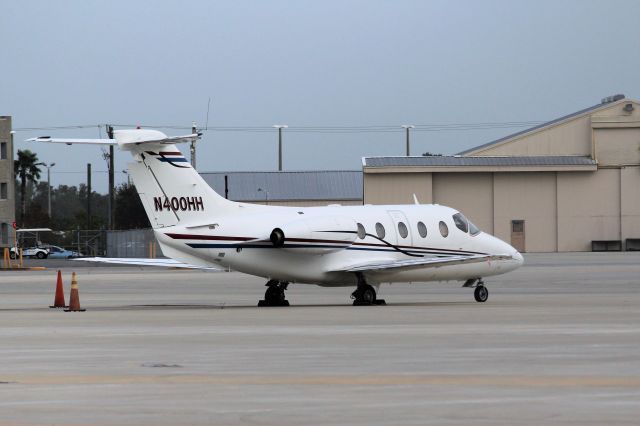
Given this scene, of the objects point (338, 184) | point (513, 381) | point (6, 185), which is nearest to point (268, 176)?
point (338, 184)

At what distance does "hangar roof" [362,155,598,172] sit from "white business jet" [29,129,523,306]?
57.2 meters

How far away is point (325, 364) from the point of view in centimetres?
1592

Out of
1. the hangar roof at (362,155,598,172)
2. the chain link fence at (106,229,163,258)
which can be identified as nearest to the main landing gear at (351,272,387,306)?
the chain link fence at (106,229,163,258)

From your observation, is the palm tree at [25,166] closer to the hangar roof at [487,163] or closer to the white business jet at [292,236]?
the hangar roof at [487,163]

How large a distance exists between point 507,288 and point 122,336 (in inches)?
879

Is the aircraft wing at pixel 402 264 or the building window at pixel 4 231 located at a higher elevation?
the building window at pixel 4 231

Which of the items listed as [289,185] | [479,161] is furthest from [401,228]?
[289,185]

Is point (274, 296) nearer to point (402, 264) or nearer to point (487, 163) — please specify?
point (402, 264)

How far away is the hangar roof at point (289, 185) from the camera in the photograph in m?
110

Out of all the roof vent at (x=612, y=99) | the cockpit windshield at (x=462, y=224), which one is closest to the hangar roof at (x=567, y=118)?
the roof vent at (x=612, y=99)

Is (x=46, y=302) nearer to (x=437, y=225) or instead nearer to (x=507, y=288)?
(x=437, y=225)

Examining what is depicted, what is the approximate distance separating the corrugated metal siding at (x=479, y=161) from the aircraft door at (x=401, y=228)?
191 ft

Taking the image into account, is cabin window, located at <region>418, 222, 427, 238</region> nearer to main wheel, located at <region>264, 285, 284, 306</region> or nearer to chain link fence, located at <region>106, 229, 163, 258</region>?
main wheel, located at <region>264, 285, 284, 306</region>

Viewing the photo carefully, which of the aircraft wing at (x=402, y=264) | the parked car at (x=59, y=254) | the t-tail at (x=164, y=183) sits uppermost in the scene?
the t-tail at (x=164, y=183)
